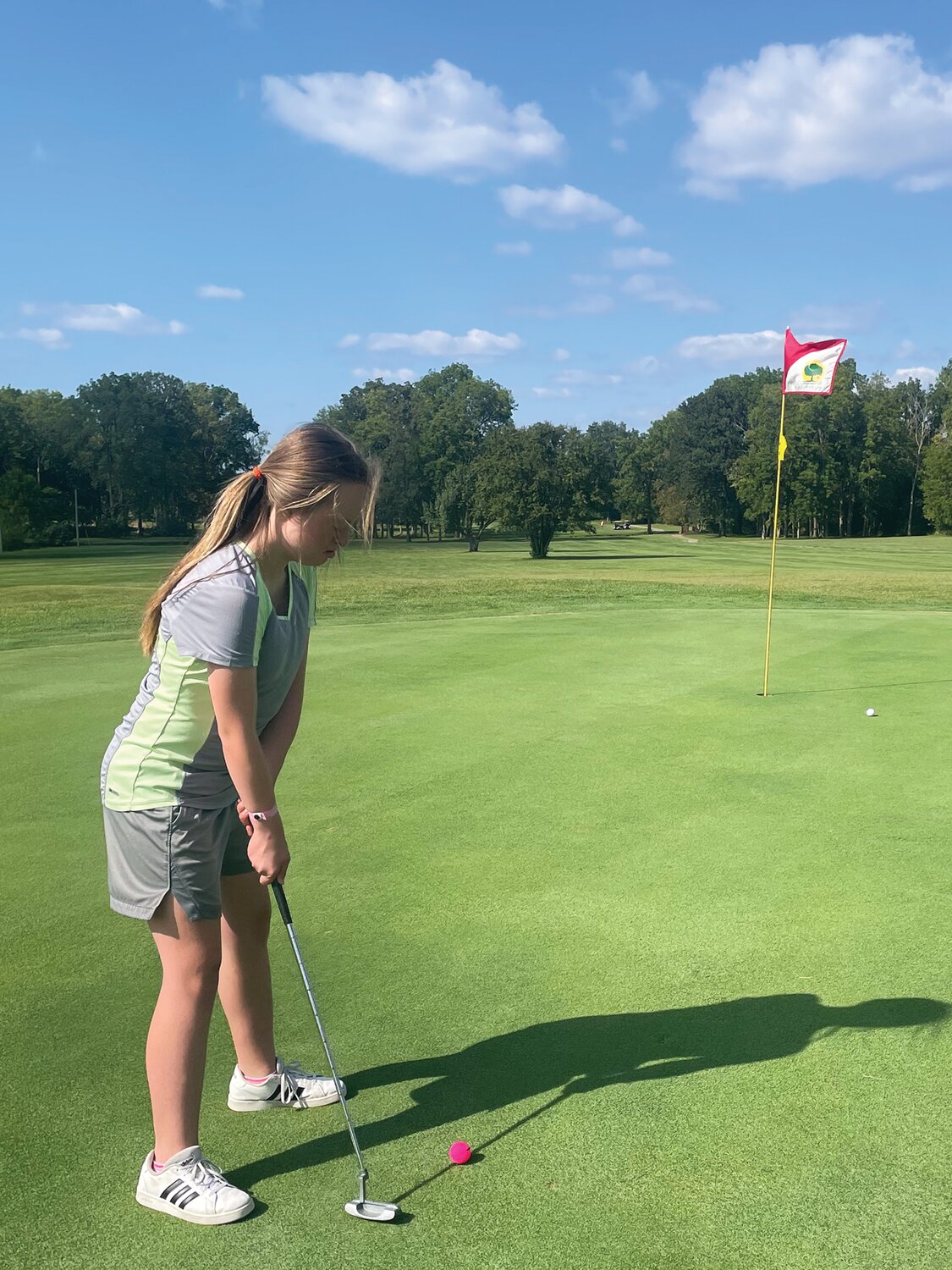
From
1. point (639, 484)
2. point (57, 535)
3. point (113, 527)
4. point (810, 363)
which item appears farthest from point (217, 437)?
point (810, 363)

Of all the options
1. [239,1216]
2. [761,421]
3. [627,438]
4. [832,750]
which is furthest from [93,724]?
[627,438]

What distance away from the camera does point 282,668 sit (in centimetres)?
271

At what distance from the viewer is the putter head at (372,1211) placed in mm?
2463

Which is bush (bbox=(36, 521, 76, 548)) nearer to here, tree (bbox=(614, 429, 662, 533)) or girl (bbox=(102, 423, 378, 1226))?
tree (bbox=(614, 429, 662, 533))

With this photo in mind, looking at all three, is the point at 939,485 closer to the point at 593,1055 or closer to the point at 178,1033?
the point at 593,1055

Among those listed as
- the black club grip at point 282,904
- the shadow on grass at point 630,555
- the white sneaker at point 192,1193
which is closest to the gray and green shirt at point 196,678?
the black club grip at point 282,904

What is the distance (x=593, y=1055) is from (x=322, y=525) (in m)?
1.89

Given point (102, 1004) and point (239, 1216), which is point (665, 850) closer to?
point (102, 1004)

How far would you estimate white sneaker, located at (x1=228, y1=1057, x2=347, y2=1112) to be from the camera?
121 inches

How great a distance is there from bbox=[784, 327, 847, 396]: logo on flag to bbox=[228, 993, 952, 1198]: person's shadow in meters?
7.62

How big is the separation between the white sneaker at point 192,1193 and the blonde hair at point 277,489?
1308mm

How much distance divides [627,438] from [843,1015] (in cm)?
11814

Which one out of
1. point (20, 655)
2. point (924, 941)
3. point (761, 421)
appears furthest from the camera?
point (761, 421)

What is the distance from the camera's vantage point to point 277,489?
2.60m
